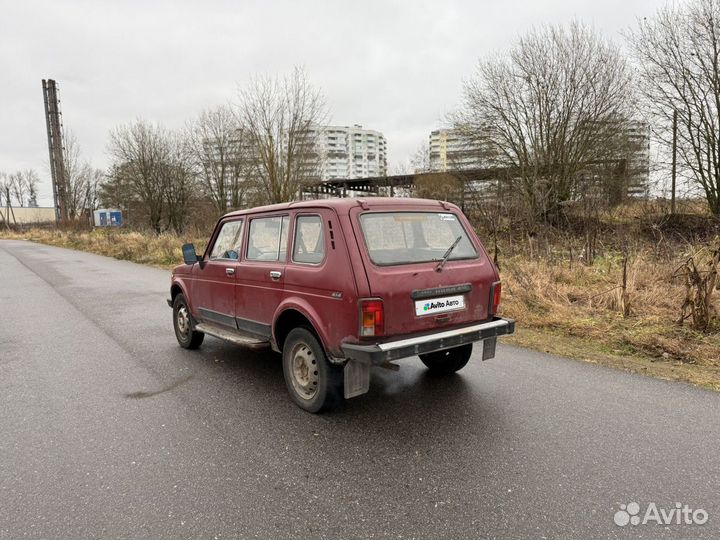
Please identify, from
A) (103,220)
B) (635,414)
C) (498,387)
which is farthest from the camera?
(103,220)

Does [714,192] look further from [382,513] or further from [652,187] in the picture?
[382,513]

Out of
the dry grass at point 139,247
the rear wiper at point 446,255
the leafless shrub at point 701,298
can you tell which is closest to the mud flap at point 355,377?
the rear wiper at point 446,255

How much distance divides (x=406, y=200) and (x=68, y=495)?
329 centimetres

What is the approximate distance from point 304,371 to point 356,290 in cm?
106

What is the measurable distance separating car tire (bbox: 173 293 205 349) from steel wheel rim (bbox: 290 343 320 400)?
7.24 ft

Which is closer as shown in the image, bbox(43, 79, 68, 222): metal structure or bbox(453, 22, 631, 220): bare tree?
bbox(453, 22, 631, 220): bare tree

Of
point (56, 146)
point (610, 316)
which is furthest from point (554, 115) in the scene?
point (56, 146)

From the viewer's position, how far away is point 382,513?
2.58 m

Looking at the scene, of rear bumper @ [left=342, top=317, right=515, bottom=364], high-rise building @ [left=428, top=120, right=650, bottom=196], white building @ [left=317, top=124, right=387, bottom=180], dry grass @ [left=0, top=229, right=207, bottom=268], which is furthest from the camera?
white building @ [left=317, top=124, right=387, bottom=180]

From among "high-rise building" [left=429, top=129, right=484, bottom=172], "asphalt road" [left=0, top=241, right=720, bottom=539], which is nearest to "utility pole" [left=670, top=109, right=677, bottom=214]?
"high-rise building" [left=429, top=129, right=484, bottom=172]

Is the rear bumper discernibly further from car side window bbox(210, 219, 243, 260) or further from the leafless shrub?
the leafless shrub

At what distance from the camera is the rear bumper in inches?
132

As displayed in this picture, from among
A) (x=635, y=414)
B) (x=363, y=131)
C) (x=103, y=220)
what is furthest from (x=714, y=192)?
(x=363, y=131)

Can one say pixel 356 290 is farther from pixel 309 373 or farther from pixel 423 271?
pixel 309 373
